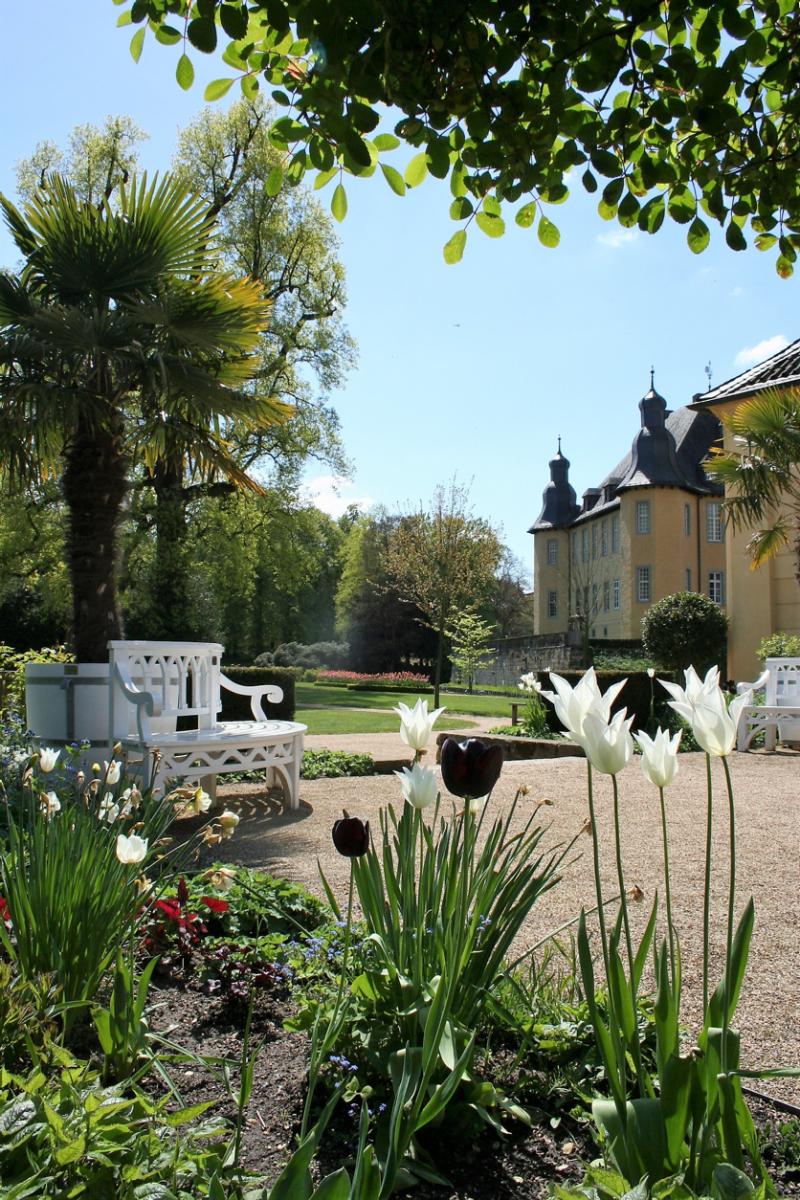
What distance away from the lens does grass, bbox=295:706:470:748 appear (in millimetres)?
13578

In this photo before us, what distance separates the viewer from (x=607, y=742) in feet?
4.31

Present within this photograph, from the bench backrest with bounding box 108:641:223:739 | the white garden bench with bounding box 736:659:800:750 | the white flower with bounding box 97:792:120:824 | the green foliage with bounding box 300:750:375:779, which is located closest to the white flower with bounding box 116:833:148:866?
the white flower with bounding box 97:792:120:824

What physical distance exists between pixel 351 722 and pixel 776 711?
7061 millimetres

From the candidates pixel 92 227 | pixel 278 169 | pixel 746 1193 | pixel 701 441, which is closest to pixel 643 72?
pixel 278 169

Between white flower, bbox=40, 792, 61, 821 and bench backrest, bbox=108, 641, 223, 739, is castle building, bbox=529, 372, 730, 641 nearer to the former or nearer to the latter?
bench backrest, bbox=108, 641, 223, 739

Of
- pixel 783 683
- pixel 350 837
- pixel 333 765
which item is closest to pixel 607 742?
pixel 350 837

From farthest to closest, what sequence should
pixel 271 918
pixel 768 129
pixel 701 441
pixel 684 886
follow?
pixel 701 441 < pixel 684 886 < pixel 271 918 < pixel 768 129

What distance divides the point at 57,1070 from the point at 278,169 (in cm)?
227

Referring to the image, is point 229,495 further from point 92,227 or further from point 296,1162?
point 296,1162

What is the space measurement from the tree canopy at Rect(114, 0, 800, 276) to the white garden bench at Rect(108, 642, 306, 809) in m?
3.59

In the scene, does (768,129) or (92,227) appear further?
(92,227)

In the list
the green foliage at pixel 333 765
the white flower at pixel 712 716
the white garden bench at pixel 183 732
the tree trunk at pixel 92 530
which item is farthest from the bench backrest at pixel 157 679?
the white flower at pixel 712 716

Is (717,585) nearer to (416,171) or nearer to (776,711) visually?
(776,711)

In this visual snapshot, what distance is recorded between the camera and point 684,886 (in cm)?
404
